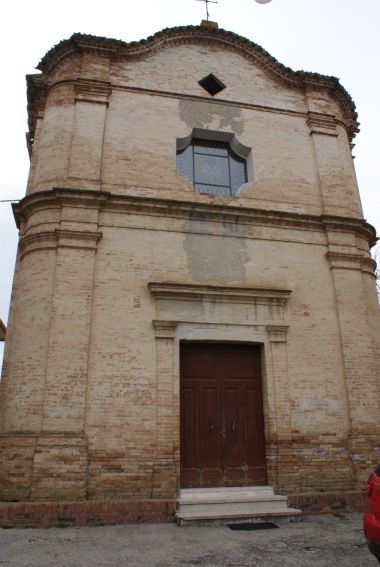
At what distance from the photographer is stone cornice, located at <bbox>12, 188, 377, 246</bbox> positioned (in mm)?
9266

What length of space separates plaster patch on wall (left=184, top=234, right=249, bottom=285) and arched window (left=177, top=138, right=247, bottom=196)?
160 cm

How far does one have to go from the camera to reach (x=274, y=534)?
652 centimetres

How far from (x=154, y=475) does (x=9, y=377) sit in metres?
3.18

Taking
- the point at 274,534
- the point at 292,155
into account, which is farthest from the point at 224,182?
the point at 274,534

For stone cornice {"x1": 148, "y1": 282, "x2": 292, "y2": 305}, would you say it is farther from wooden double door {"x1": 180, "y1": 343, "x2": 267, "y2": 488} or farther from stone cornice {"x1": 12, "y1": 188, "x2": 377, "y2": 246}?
stone cornice {"x1": 12, "y1": 188, "x2": 377, "y2": 246}

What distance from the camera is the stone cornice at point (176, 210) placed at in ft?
30.4

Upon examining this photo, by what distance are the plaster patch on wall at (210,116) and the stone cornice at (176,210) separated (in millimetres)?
2449

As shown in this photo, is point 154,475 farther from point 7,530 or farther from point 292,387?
point 292,387

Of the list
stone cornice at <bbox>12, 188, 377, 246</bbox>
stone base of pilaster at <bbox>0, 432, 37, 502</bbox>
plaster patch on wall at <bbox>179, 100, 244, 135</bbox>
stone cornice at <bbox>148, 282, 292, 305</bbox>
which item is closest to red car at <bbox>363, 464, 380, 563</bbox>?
stone cornice at <bbox>148, 282, 292, 305</bbox>

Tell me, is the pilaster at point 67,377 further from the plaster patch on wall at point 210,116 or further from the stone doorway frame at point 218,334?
the plaster patch on wall at point 210,116

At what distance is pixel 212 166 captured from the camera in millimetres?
11148

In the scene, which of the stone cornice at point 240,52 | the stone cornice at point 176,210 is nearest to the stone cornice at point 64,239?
the stone cornice at point 176,210

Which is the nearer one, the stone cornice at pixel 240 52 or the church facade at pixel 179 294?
the church facade at pixel 179 294

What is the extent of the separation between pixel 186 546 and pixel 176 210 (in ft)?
20.5
